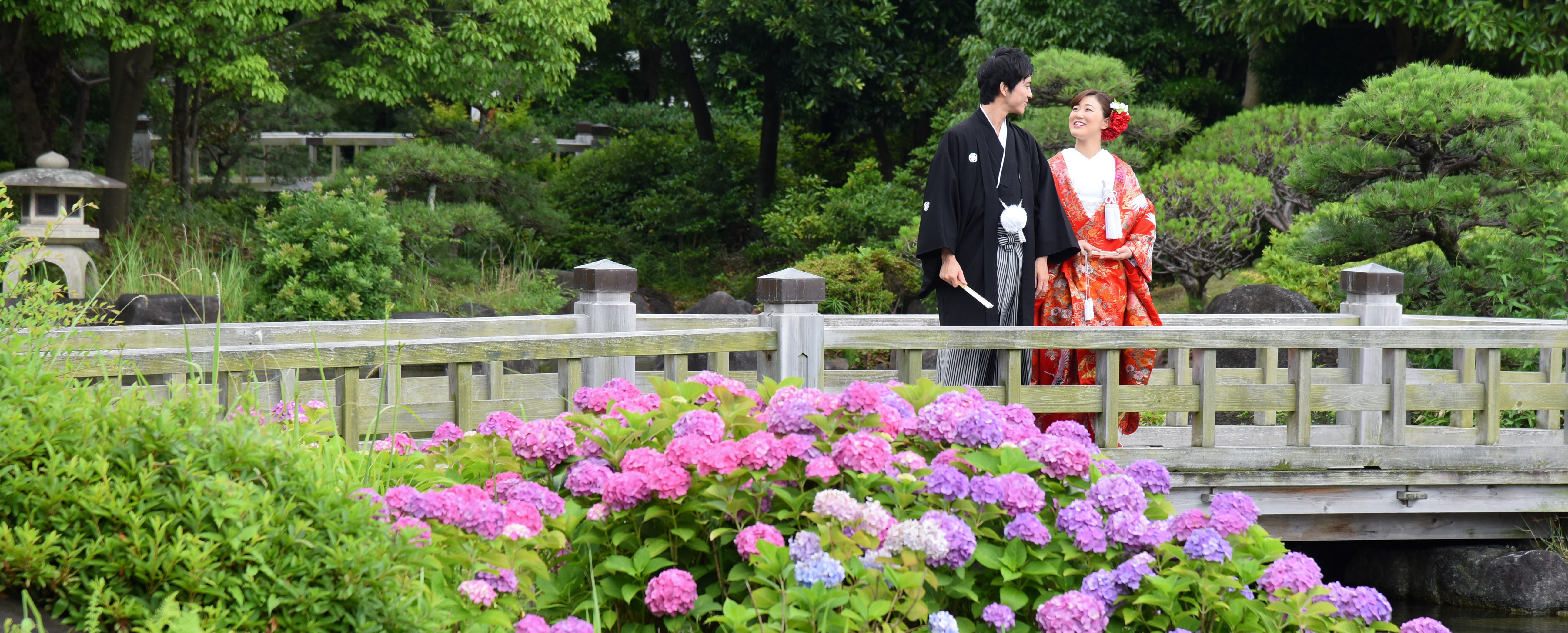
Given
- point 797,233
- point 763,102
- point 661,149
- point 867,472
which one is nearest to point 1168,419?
point 867,472

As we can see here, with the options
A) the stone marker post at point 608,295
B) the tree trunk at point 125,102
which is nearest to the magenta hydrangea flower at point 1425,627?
the stone marker post at point 608,295

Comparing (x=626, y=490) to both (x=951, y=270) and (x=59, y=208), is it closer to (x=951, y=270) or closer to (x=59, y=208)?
(x=951, y=270)

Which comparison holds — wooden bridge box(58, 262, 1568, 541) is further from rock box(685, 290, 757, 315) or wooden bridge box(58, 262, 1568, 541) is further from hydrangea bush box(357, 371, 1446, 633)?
rock box(685, 290, 757, 315)

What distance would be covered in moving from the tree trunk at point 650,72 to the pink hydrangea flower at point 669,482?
2327cm

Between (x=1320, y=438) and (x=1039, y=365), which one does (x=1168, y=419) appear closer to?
(x=1320, y=438)

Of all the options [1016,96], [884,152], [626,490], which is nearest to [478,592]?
[626,490]

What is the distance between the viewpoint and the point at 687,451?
88.6 inches

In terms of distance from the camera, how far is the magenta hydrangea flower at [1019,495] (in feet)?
7.49

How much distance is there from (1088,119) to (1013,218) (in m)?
0.55

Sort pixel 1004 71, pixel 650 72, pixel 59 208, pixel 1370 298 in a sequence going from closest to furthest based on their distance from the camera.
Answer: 1. pixel 1004 71
2. pixel 1370 298
3. pixel 59 208
4. pixel 650 72

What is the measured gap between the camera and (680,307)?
13836 millimetres

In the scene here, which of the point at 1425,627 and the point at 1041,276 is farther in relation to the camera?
the point at 1041,276

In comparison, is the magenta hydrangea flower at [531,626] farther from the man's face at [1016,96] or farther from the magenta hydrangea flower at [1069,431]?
the man's face at [1016,96]

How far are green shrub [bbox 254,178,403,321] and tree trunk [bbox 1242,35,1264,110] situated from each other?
9.30m
